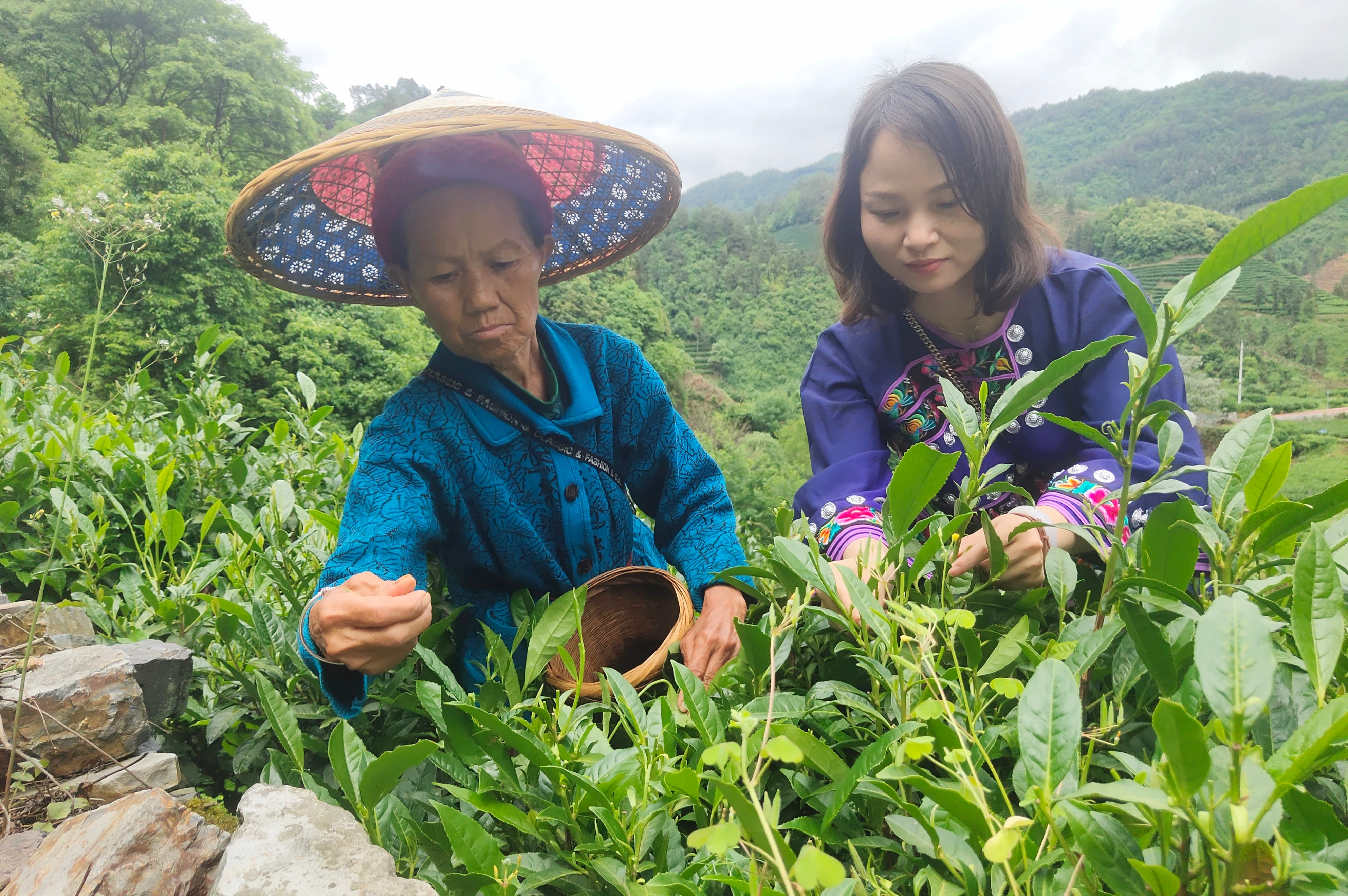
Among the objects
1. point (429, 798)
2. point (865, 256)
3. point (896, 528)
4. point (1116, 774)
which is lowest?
point (429, 798)

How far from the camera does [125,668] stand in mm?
989

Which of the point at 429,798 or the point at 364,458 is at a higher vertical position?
the point at 364,458

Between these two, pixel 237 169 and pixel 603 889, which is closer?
pixel 603 889

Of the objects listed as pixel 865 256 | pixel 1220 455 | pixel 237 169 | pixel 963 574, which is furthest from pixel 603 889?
pixel 237 169

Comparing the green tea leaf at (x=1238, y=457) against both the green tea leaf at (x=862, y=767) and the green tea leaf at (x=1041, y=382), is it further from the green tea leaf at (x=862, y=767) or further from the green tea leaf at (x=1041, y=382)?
the green tea leaf at (x=862, y=767)

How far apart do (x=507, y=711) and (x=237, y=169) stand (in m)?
21.3

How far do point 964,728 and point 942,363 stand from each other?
978mm

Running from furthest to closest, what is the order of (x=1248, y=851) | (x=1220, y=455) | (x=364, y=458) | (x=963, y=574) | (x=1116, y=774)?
(x=364, y=458), (x=963, y=574), (x=1220, y=455), (x=1116, y=774), (x=1248, y=851)

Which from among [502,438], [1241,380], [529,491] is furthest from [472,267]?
[1241,380]

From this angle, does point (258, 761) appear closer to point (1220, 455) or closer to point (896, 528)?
point (896, 528)

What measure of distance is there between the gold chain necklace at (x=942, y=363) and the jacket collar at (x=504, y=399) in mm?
633

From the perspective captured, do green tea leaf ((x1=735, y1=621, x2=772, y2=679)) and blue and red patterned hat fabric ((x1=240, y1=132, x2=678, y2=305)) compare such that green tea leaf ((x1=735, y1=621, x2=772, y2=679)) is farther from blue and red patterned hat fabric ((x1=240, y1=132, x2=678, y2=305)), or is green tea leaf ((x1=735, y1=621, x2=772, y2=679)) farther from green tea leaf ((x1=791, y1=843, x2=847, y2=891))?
blue and red patterned hat fabric ((x1=240, y1=132, x2=678, y2=305))

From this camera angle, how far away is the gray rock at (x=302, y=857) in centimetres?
51

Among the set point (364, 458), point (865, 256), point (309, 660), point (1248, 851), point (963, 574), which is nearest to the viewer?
point (1248, 851)
